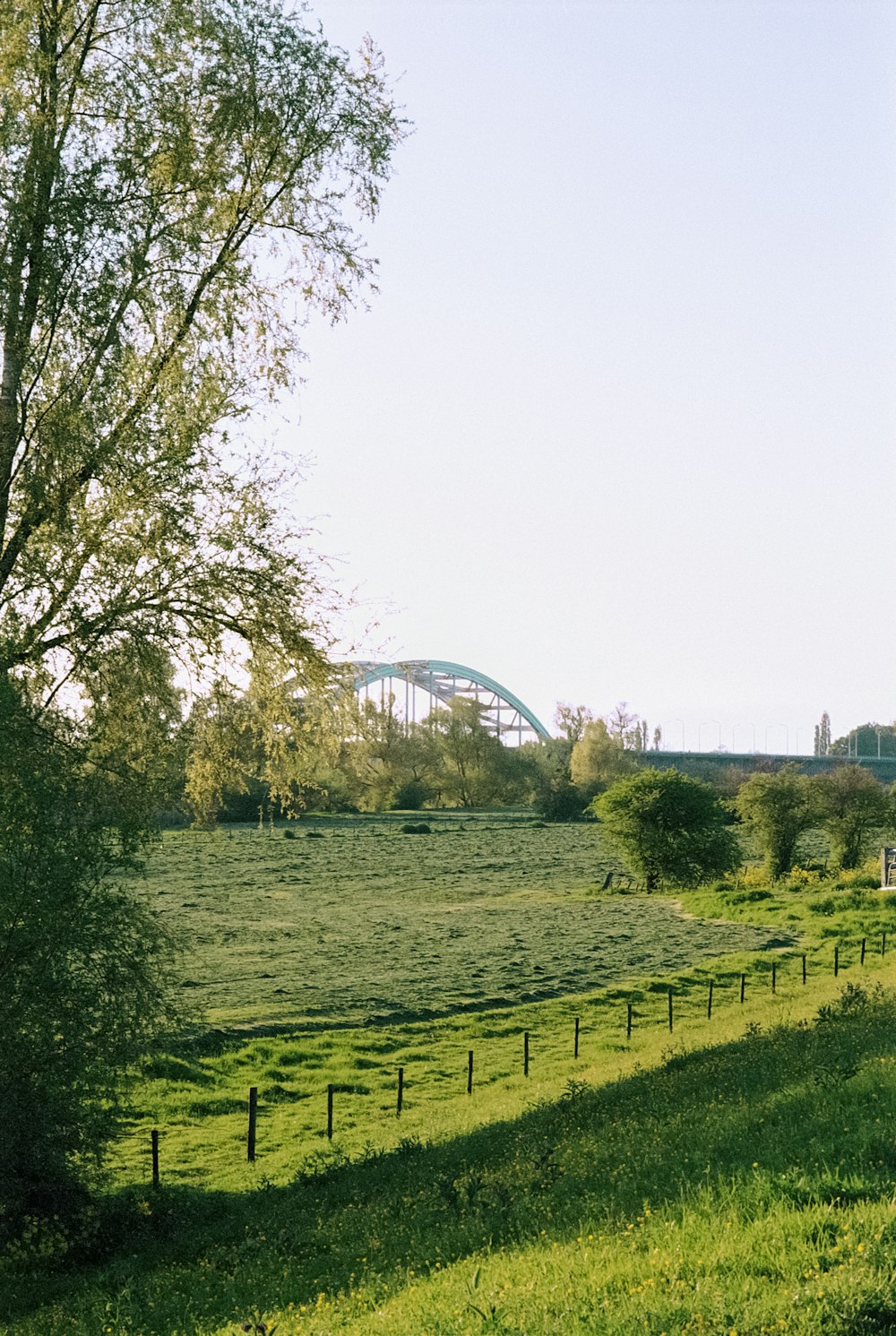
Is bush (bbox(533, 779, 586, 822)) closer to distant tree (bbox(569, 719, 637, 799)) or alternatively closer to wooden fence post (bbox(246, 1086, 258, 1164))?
distant tree (bbox(569, 719, 637, 799))

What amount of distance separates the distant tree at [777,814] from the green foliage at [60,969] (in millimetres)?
52346

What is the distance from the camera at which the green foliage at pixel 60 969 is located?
13602 mm

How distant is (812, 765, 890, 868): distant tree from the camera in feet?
209

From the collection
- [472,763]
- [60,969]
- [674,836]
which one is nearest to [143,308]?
[60,969]

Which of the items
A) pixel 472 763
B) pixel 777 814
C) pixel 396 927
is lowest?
pixel 396 927

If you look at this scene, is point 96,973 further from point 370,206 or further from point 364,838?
point 364,838

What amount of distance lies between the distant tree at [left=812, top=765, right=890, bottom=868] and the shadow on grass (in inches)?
1902

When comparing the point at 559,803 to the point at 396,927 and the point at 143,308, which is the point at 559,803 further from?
the point at 143,308

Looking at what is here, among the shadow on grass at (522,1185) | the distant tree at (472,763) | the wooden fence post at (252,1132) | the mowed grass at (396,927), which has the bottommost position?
the mowed grass at (396,927)

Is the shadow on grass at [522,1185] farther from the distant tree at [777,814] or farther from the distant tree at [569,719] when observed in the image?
the distant tree at [569,719]

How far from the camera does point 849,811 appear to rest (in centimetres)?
6419

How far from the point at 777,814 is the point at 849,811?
4.44m

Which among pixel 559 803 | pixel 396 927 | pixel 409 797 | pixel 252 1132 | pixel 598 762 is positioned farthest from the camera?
pixel 598 762

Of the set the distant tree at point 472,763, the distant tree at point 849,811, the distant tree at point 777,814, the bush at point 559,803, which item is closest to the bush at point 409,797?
the distant tree at point 472,763
